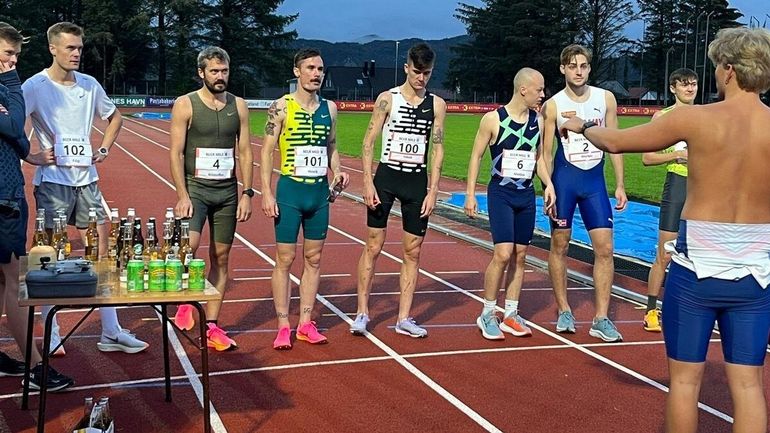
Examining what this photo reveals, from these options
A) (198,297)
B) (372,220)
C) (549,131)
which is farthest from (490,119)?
(198,297)

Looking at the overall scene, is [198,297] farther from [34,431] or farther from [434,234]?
[434,234]

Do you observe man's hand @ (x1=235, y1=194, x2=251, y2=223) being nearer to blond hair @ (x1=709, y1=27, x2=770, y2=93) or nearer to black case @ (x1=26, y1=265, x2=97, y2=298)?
black case @ (x1=26, y1=265, x2=97, y2=298)

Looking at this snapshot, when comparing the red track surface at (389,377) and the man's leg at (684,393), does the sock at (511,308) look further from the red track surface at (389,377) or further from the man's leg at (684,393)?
the man's leg at (684,393)

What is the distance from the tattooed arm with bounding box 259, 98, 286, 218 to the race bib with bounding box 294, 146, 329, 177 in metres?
0.20

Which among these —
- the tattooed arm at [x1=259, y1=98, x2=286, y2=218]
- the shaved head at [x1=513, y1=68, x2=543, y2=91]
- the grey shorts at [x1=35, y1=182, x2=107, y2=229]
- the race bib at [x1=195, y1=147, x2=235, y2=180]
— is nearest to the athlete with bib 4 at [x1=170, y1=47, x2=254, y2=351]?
the race bib at [x1=195, y1=147, x2=235, y2=180]

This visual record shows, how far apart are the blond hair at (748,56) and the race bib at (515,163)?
3.20 meters

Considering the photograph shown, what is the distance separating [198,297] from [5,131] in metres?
1.70

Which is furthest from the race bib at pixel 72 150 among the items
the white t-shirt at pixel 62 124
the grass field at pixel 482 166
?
the grass field at pixel 482 166

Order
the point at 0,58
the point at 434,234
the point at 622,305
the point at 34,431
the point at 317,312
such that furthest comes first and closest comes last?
the point at 434,234
the point at 622,305
the point at 317,312
the point at 0,58
the point at 34,431

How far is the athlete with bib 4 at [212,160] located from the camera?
6.36m

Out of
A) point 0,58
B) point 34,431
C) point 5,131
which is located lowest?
point 34,431

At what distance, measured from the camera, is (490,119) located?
685 centimetres

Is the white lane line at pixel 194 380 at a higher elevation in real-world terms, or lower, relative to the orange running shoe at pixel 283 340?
lower

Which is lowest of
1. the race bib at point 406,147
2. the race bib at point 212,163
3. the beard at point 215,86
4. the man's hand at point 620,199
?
the man's hand at point 620,199
